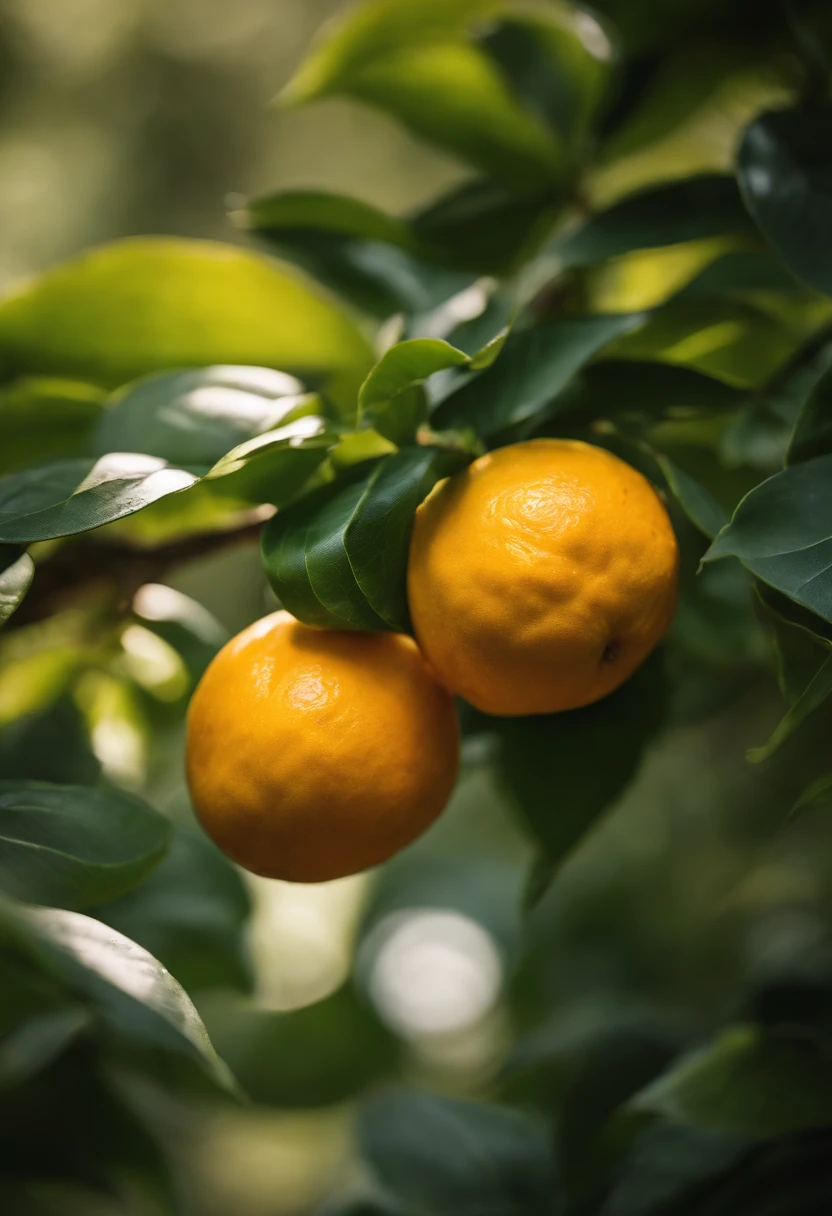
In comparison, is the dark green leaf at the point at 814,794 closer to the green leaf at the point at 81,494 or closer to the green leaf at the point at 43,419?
the green leaf at the point at 81,494

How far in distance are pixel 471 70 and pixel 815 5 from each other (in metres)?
0.21

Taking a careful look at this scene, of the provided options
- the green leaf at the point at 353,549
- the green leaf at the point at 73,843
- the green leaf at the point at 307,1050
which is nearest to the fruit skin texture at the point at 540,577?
the green leaf at the point at 353,549

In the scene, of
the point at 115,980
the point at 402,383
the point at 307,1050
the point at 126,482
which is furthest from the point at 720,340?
the point at 307,1050

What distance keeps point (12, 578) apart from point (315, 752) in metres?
0.13

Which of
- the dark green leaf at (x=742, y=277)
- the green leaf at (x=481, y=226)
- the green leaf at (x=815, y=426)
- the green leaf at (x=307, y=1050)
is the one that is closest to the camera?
the green leaf at (x=815, y=426)

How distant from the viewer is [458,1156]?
0.63 meters

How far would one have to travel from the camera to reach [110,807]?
39 cm

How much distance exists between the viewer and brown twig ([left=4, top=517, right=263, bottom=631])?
1.88 feet

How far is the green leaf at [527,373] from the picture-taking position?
1.38 feet

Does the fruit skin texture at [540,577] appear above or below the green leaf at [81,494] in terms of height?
below

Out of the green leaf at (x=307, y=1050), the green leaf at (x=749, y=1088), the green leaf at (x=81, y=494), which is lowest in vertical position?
the green leaf at (x=307, y=1050)

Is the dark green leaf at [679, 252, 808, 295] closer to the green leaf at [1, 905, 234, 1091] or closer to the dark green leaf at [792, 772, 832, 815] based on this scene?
the dark green leaf at [792, 772, 832, 815]

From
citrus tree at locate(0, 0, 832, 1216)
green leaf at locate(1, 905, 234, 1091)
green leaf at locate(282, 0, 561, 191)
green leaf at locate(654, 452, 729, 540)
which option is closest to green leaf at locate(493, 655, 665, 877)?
citrus tree at locate(0, 0, 832, 1216)

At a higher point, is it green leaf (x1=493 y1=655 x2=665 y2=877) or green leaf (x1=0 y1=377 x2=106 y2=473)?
green leaf (x1=0 y1=377 x2=106 y2=473)
